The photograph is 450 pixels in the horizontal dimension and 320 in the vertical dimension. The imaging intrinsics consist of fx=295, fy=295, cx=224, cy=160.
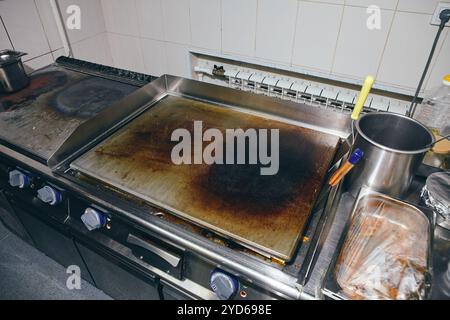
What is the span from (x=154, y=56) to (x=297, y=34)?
2.87 feet

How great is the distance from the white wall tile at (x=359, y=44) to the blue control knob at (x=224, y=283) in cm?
100

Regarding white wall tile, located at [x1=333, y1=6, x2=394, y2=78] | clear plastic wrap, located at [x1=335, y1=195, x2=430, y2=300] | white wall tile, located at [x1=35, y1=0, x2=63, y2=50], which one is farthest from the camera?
white wall tile, located at [x1=35, y1=0, x2=63, y2=50]

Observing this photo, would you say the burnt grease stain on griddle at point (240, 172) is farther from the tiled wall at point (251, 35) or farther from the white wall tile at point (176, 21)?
the white wall tile at point (176, 21)

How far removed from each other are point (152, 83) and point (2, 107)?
588mm

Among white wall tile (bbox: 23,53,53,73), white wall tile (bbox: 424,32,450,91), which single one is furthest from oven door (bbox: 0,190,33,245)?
white wall tile (bbox: 424,32,450,91)

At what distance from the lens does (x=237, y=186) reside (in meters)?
0.82

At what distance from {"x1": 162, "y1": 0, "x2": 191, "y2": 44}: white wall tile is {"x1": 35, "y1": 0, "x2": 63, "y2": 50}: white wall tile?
0.58 m

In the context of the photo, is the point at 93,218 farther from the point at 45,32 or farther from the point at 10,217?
the point at 45,32

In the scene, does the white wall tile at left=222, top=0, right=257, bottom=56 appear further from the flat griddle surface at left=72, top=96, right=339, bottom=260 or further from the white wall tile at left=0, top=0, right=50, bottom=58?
the white wall tile at left=0, top=0, right=50, bottom=58

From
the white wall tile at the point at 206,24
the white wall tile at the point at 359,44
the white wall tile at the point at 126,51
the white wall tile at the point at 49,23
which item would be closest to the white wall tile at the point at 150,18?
the white wall tile at the point at 126,51

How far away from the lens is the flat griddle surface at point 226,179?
2.33ft

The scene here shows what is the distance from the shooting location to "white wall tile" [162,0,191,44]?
1490 mm

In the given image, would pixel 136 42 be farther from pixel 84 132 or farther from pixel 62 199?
pixel 62 199
